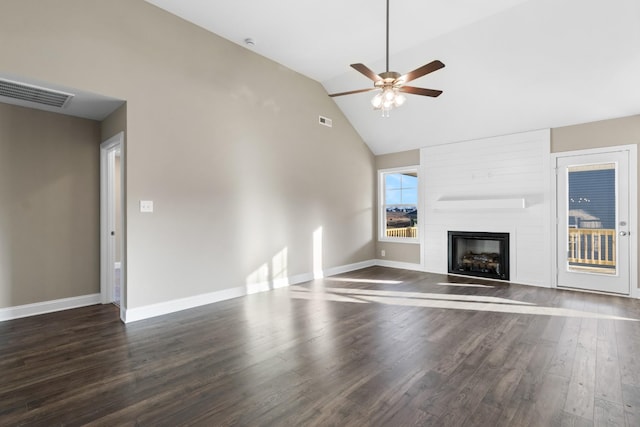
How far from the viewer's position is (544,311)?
4.04 metres

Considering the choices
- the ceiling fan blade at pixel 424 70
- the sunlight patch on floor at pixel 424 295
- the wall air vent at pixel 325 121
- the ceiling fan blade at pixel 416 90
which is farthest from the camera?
the wall air vent at pixel 325 121

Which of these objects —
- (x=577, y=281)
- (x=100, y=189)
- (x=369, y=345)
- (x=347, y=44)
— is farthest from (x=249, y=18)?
(x=577, y=281)

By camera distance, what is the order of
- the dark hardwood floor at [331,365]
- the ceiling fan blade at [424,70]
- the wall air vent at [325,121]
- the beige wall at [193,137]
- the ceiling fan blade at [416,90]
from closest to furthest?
the dark hardwood floor at [331,365]
the ceiling fan blade at [424,70]
the ceiling fan blade at [416,90]
the beige wall at [193,137]
the wall air vent at [325,121]

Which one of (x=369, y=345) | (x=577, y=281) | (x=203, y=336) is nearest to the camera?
(x=369, y=345)

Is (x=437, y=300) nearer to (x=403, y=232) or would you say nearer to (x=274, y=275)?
(x=274, y=275)

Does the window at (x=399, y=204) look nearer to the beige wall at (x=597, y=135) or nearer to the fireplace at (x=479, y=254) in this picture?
the fireplace at (x=479, y=254)

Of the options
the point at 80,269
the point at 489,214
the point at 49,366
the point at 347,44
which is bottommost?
the point at 49,366

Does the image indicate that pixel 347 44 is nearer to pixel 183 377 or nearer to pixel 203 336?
pixel 203 336

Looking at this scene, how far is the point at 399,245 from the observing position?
718 centimetres

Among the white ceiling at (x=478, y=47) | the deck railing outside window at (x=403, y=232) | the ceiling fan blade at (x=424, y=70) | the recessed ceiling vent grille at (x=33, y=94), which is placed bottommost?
the deck railing outside window at (x=403, y=232)

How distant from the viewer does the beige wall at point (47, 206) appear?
12.5 ft

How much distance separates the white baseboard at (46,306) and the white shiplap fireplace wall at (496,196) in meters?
5.90

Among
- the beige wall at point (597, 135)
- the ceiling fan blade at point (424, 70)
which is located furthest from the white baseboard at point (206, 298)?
the beige wall at point (597, 135)

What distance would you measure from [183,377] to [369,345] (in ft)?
5.33
